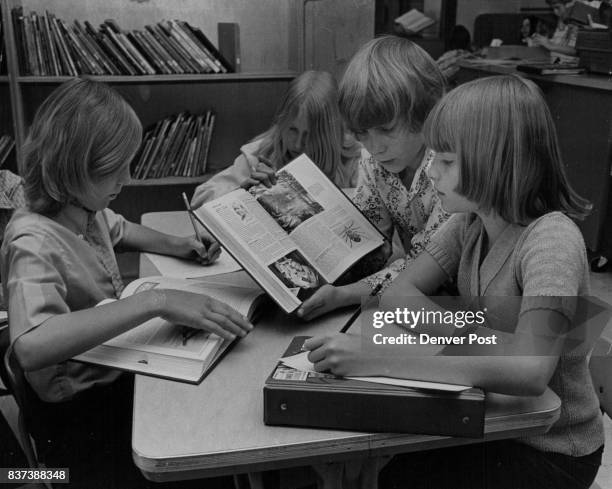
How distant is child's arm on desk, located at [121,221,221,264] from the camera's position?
5.04 ft

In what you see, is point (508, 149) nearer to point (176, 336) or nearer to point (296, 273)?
point (296, 273)

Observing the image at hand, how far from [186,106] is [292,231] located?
2.23 metres

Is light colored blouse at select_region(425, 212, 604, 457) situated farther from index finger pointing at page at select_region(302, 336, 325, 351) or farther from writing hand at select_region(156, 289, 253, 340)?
writing hand at select_region(156, 289, 253, 340)

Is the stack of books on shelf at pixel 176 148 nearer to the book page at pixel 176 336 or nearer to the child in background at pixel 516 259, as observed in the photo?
the book page at pixel 176 336

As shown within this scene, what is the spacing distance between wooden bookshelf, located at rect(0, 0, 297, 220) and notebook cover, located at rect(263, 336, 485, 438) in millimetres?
2345

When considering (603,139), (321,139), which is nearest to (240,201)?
(321,139)

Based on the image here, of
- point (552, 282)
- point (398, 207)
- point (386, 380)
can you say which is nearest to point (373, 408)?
point (386, 380)

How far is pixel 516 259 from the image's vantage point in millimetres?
1073

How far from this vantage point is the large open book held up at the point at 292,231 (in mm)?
1211

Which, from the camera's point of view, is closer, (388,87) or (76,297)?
(76,297)

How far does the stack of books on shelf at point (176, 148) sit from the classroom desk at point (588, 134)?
1.75 meters

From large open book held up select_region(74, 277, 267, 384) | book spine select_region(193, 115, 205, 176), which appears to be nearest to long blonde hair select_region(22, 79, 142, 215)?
large open book held up select_region(74, 277, 267, 384)

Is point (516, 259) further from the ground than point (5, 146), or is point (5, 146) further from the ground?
point (516, 259)

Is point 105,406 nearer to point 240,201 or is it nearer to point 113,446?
point 113,446
